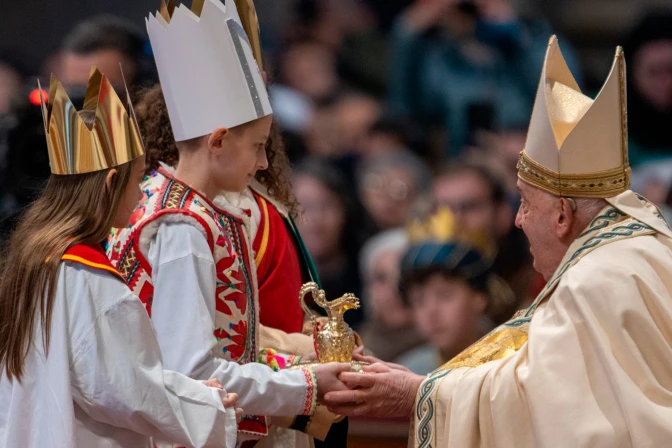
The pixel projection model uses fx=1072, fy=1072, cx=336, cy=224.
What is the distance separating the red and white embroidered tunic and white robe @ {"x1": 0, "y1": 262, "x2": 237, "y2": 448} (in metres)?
0.26

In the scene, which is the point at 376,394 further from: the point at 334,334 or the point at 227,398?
the point at 227,398

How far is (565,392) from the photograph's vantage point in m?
2.76

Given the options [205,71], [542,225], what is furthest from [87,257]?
[542,225]

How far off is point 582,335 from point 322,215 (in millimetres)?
3584

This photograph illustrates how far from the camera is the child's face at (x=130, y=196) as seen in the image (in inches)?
105

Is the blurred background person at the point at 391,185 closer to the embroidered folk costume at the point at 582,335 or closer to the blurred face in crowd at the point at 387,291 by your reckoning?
the blurred face in crowd at the point at 387,291

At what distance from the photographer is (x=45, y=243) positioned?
257 centimetres

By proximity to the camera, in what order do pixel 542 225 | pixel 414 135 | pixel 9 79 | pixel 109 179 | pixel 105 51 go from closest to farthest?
pixel 109 179 < pixel 542 225 < pixel 105 51 < pixel 414 135 < pixel 9 79

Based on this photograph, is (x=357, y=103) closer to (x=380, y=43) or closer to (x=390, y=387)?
(x=380, y=43)

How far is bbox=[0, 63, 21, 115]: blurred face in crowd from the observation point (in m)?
6.23

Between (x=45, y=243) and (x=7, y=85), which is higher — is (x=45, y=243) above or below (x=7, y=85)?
below

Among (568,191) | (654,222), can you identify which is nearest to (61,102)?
(568,191)

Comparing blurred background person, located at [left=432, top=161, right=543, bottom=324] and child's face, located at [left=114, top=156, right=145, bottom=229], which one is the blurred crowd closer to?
blurred background person, located at [left=432, top=161, right=543, bottom=324]

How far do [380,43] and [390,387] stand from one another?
11.4 feet
